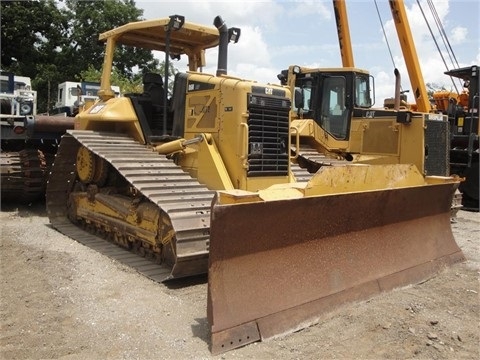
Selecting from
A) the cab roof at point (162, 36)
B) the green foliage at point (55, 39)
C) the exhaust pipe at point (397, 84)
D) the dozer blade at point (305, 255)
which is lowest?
the dozer blade at point (305, 255)

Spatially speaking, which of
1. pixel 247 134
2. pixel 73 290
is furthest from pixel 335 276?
pixel 73 290

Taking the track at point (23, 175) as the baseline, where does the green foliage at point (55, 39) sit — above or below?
above

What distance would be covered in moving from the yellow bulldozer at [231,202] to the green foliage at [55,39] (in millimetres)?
20652

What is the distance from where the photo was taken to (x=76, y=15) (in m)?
31.2

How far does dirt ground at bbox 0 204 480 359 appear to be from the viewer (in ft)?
10.8

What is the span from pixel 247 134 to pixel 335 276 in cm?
190

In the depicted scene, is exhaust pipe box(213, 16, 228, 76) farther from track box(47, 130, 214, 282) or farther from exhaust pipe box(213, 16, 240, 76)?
track box(47, 130, 214, 282)

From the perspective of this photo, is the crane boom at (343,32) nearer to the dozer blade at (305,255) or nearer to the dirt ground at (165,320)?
the dozer blade at (305,255)

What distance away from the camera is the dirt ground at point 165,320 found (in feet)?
10.8

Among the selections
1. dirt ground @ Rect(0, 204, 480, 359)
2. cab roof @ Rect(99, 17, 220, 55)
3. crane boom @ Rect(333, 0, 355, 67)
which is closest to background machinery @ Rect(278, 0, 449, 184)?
cab roof @ Rect(99, 17, 220, 55)

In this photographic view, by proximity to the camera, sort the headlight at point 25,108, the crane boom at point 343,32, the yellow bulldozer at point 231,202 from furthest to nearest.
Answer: the crane boom at point 343,32 < the headlight at point 25,108 < the yellow bulldozer at point 231,202

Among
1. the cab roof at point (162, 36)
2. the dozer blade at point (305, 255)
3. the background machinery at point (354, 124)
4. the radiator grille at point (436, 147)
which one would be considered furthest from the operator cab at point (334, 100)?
the dozer blade at point (305, 255)

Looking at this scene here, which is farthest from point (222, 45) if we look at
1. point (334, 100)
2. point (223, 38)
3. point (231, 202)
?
point (334, 100)

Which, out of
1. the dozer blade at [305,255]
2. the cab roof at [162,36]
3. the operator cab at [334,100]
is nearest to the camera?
the dozer blade at [305,255]
